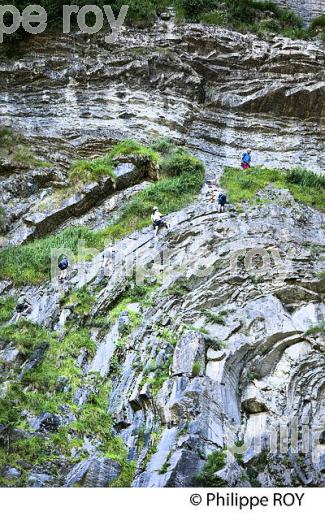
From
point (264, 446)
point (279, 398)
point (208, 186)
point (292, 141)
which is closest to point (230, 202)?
point (208, 186)

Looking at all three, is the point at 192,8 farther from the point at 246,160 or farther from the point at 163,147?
the point at 246,160

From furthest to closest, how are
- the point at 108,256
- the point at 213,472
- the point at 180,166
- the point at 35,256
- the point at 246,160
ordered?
the point at 246,160
the point at 180,166
the point at 35,256
the point at 108,256
the point at 213,472

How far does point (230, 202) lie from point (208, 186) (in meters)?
1.66

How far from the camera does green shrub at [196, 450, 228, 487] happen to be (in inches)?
399

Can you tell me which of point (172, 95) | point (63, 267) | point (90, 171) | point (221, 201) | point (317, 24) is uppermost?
point (317, 24)

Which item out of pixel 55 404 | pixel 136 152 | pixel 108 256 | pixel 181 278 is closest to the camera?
pixel 55 404

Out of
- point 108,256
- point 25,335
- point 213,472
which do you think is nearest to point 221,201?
point 108,256

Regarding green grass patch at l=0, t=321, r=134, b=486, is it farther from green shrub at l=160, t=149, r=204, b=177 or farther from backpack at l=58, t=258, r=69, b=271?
green shrub at l=160, t=149, r=204, b=177

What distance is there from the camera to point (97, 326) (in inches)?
560

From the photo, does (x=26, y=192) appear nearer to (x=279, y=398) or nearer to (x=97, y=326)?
(x=97, y=326)

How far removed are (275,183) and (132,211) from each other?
14.1 feet

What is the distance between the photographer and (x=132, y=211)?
1808 cm

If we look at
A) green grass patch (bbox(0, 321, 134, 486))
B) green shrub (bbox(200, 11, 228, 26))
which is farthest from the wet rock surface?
green grass patch (bbox(0, 321, 134, 486))

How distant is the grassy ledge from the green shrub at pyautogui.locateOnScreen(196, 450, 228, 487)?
706 centimetres
